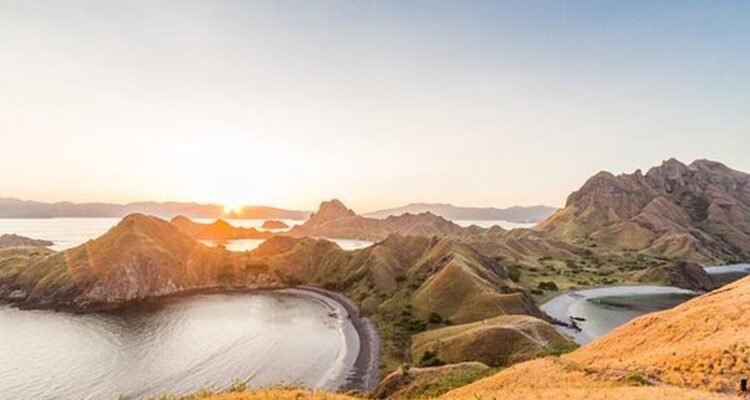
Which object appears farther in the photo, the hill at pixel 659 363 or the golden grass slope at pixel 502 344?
the golden grass slope at pixel 502 344

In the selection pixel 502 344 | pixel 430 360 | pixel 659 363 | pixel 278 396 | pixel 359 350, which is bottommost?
pixel 359 350

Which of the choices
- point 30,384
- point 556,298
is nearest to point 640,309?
point 556,298

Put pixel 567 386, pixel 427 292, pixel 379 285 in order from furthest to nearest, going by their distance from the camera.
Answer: pixel 379 285, pixel 427 292, pixel 567 386

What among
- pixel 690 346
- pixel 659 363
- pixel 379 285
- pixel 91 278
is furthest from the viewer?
pixel 91 278

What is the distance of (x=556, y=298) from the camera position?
18725 cm

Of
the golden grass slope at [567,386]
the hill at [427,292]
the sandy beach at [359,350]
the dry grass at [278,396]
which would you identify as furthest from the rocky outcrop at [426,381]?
the hill at [427,292]

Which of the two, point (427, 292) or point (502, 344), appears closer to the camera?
point (502, 344)

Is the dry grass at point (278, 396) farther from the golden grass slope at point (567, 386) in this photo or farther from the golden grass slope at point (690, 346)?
the golden grass slope at point (690, 346)

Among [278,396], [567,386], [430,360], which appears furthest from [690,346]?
[430,360]

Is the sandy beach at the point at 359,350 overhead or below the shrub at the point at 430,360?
below

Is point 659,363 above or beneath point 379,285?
above

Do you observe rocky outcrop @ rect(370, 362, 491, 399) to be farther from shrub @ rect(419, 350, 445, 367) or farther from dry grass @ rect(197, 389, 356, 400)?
dry grass @ rect(197, 389, 356, 400)

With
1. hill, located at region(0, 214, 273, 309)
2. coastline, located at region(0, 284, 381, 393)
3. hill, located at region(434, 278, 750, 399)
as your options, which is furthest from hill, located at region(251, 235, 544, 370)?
hill, located at region(0, 214, 273, 309)

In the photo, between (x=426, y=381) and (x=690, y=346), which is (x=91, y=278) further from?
(x=690, y=346)
